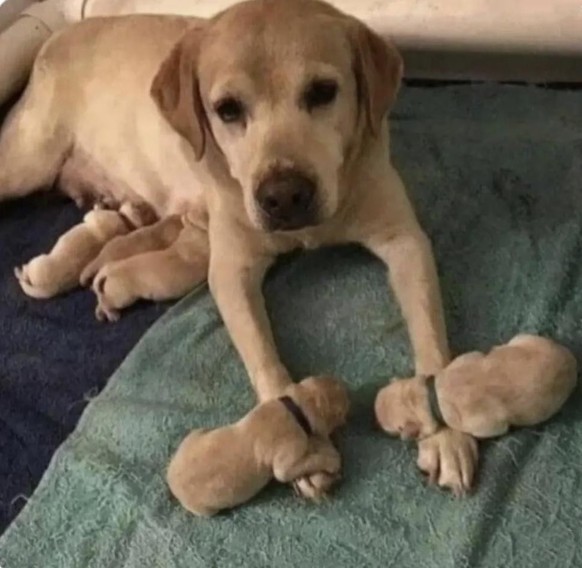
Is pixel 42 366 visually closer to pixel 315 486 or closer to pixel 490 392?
pixel 315 486

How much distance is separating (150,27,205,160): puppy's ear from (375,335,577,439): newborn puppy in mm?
519

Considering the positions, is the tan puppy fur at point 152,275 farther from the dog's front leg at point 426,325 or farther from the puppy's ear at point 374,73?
the puppy's ear at point 374,73

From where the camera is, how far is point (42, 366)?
79.3 inches

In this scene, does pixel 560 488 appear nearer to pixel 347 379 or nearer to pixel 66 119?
pixel 347 379

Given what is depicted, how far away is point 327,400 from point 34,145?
1010 millimetres

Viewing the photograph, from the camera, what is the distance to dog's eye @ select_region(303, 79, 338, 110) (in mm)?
1798

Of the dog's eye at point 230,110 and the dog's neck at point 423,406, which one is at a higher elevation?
the dog's eye at point 230,110

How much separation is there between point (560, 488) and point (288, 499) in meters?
0.37

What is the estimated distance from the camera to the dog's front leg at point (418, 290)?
184cm

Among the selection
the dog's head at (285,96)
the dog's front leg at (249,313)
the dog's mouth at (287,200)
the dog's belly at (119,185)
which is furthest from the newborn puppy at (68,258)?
the dog's mouth at (287,200)

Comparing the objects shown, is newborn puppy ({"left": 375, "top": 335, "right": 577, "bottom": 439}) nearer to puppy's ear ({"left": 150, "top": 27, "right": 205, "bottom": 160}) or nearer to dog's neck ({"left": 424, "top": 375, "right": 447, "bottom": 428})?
dog's neck ({"left": 424, "top": 375, "right": 447, "bottom": 428})

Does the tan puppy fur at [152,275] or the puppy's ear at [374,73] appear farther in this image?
the tan puppy fur at [152,275]

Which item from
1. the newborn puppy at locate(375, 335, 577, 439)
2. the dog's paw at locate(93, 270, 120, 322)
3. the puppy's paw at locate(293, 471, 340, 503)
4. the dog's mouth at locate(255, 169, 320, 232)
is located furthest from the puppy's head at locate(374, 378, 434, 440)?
the dog's paw at locate(93, 270, 120, 322)

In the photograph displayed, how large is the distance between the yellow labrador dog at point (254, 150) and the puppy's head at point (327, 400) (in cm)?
10
